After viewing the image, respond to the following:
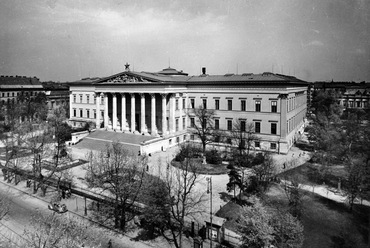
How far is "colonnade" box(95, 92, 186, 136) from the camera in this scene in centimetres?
4978

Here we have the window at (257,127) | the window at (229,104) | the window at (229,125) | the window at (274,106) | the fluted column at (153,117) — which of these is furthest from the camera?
the fluted column at (153,117)

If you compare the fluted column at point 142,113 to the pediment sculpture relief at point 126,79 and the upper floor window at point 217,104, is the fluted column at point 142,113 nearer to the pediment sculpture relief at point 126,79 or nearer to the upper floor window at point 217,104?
the pediment sculpture relief at point 126,79

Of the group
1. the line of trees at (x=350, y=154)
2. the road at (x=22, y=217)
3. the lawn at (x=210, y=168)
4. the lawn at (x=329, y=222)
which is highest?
the line of trees at (x=350, y=154)

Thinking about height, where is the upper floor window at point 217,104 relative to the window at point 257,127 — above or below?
above

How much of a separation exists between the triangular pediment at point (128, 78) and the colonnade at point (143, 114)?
2321 millimetres

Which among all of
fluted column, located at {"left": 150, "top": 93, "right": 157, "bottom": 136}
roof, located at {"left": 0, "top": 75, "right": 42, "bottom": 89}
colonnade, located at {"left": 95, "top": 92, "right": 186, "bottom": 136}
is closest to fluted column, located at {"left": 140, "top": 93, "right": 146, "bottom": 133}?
colonnade, located at {"left": 95, "top": 92, "right": 186, "bottom": 136}

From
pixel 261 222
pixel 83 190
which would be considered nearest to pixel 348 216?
pixel 261 222

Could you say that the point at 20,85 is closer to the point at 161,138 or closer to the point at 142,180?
the point at 161,138

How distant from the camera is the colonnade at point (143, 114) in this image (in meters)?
49.8

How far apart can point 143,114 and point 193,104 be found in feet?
31.1

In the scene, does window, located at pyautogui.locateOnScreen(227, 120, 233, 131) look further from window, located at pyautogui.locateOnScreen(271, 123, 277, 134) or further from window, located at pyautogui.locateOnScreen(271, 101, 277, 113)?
window, located at pyautogui.locateOnScreen(271, 101, 277, 113)

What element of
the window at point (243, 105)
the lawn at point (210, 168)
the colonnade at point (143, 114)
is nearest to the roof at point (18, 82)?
the colonnade at point (143, 114)

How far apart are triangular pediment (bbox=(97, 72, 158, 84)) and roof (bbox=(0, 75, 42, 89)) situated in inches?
1856

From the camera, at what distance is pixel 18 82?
297ft
